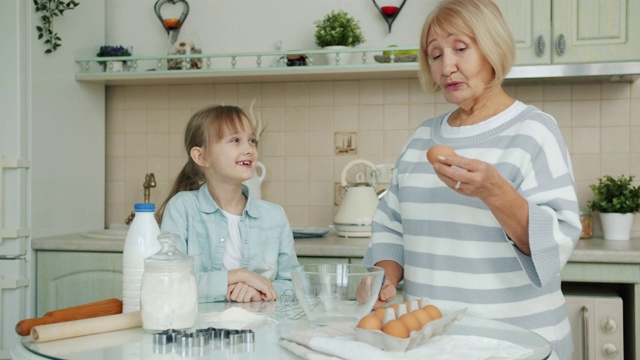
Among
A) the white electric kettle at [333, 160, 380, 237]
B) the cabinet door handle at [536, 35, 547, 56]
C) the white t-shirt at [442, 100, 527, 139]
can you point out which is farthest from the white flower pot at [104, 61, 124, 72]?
the white t-shirt at [442, 100, 527, 139]

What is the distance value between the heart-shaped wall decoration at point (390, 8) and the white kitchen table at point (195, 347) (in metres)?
1.75

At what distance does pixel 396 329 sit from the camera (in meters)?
0.96

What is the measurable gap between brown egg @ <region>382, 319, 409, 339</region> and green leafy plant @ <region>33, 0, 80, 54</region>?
2.05 meters

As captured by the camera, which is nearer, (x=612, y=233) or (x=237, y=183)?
(x=237, y=183)

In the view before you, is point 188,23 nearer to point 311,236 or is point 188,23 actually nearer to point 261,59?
point 261,59

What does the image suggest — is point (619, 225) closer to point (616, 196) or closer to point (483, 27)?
point (616, 196)

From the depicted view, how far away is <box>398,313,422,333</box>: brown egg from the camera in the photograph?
0.98 metres

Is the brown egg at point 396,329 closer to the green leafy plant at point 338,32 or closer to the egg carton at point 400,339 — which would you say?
the egg carton at point 400,339

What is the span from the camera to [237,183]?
184 cm

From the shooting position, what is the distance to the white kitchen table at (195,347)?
99 centimetres

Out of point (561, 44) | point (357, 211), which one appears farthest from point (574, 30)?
point (357, 211)

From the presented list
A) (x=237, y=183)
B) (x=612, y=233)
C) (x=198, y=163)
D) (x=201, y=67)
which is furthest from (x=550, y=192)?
(x=201, y=67)

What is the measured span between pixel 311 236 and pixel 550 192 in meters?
1.45

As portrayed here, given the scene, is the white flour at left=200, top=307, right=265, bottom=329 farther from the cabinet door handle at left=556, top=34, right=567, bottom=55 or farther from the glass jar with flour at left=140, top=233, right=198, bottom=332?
the cabinet door handle at left=556, top=34, right=567, bottom=55
